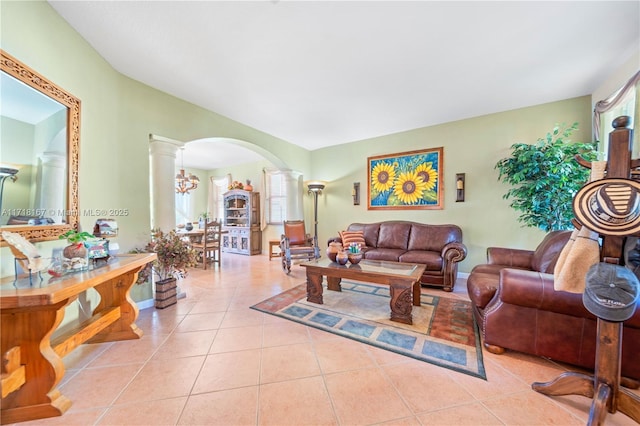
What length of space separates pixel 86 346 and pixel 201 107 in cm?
299

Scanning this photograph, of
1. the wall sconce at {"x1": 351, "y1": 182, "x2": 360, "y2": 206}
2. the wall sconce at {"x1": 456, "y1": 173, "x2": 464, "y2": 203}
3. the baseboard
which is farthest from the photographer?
the wall sconce at {"x1": 351, "y1": 182, "x2": 360, "y2": 206}

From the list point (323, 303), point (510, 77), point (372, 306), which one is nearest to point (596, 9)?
point (510, 77)

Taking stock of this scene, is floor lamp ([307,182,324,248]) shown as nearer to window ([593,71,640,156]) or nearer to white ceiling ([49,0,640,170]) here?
white ceiling ([49,0,640,170])

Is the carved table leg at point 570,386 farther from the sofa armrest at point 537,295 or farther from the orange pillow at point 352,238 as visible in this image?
the orange pillow at point 352,238

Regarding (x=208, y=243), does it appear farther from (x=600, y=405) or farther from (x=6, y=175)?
(x=600, y=405)

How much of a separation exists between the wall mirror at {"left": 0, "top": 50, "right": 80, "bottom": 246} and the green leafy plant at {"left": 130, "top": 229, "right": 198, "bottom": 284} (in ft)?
2.64

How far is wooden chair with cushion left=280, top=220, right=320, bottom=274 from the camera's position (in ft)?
13.7

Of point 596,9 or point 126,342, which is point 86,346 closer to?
point 126,342

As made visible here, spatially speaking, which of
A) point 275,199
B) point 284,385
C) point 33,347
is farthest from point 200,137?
point 284,385

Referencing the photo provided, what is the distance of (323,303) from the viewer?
9.02ft

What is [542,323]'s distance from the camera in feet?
5.28

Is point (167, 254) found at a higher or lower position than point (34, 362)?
higher

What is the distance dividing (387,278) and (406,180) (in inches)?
103

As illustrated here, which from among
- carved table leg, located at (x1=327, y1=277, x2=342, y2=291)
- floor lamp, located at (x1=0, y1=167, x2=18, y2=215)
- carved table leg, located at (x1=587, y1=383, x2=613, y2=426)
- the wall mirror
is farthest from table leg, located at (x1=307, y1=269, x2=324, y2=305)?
floor lamp, located at (x1=0, y1=167, x2=18, y2=215)
